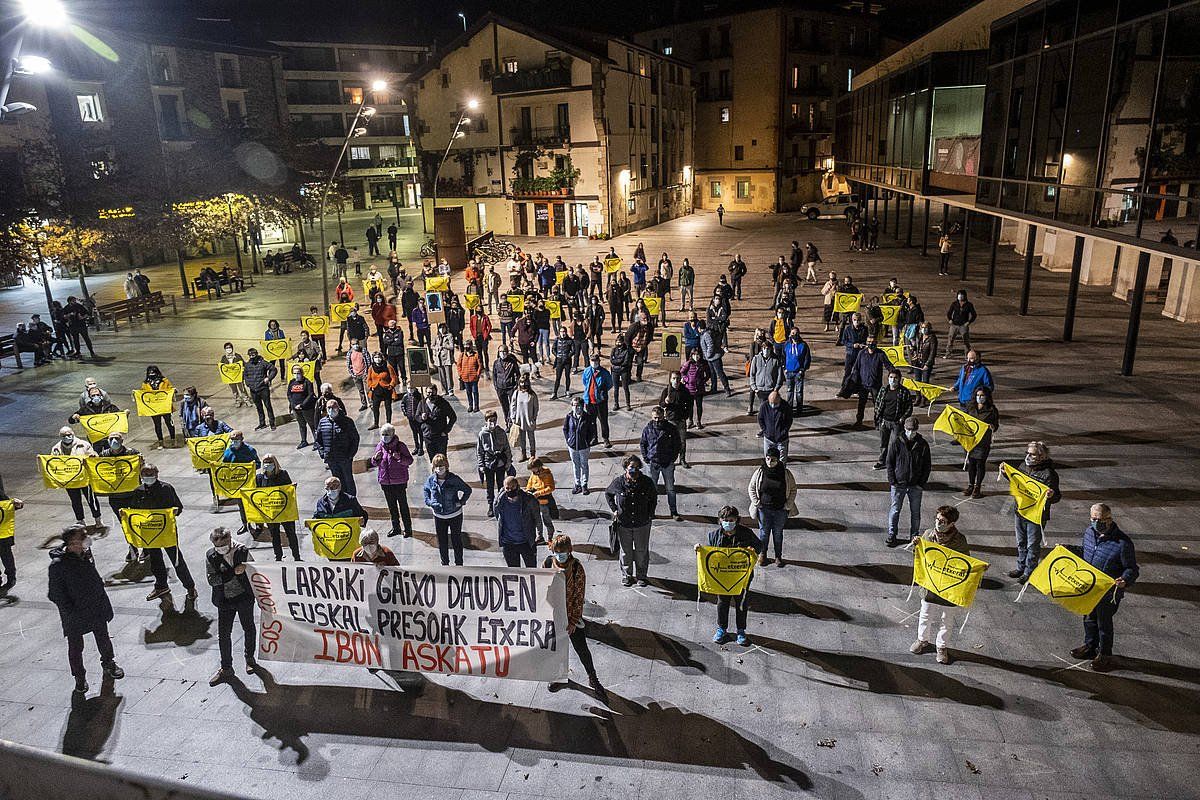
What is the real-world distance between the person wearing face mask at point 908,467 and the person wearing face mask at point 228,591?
7928mm

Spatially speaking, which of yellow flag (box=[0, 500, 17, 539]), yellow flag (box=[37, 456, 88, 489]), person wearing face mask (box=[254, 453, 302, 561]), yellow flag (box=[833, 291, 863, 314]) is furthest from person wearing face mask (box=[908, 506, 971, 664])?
yellow flag (box=[833, 291, 863, 314])

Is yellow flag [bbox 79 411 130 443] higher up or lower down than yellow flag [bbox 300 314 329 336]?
lower down

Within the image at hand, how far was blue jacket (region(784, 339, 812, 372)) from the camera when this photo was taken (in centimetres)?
1455

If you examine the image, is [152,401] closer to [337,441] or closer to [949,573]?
[337,441]

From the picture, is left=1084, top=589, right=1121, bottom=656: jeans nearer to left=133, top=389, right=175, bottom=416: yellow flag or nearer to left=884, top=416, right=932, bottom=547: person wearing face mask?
left=884, top=416, right=932, bottom=547: person wearing face mask

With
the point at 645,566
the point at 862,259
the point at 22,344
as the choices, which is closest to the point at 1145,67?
the point at 862,259

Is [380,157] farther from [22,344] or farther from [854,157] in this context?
[22,344]

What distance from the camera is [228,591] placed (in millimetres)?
7703

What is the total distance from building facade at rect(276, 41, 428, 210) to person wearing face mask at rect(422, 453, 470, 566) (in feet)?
227

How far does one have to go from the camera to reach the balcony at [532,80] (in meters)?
47.8

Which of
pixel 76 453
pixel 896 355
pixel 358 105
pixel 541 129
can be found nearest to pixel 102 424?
pixel 76 453

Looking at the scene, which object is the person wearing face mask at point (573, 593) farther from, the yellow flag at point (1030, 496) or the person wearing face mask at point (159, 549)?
the yellow flag at point (1030, 496)

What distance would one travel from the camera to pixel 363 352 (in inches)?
644

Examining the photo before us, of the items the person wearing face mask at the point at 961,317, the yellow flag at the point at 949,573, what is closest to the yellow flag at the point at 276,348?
the yellow flag at the point at 949,573
